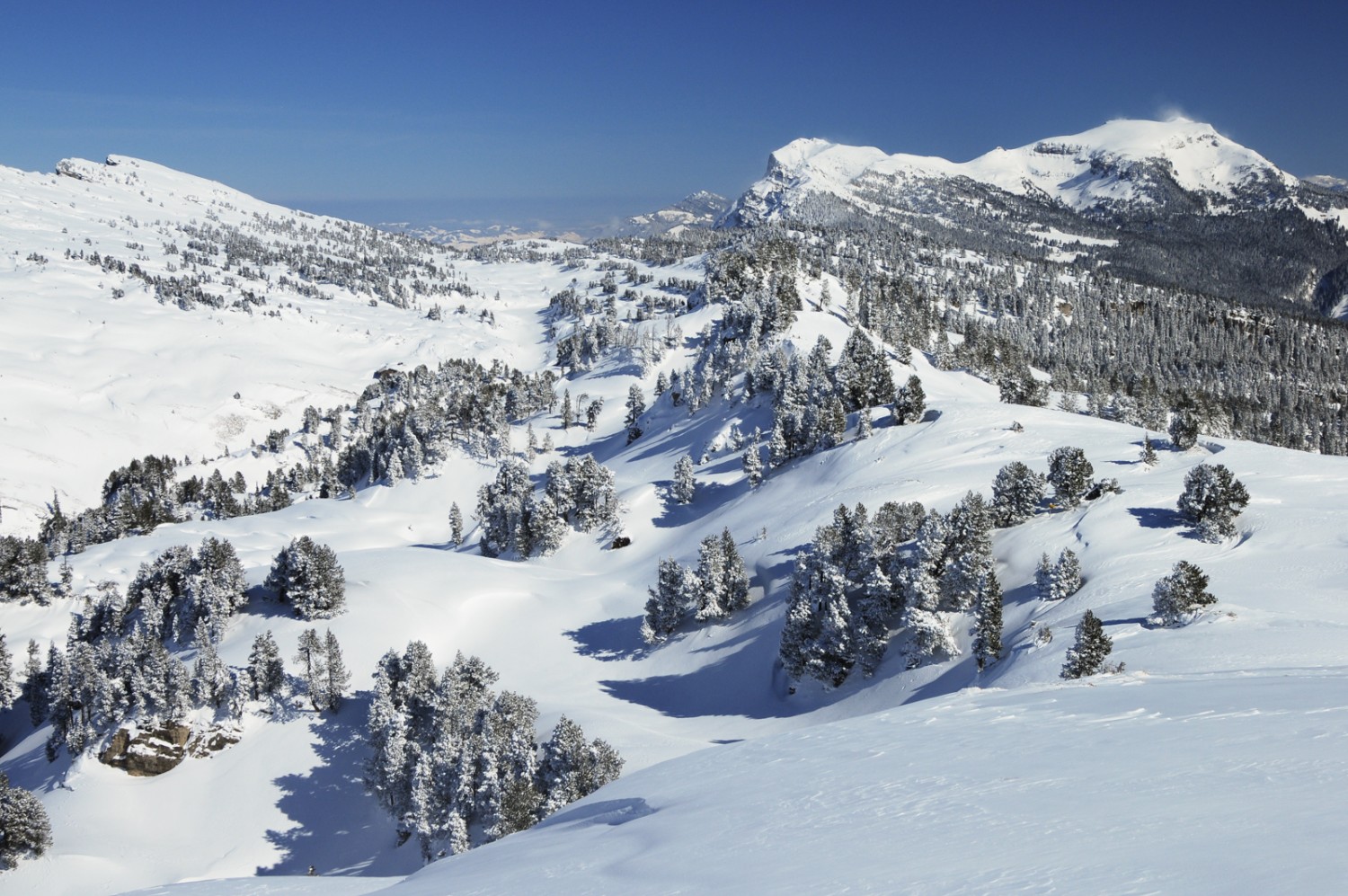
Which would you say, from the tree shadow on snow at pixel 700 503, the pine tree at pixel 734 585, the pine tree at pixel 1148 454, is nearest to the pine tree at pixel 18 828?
the pine tree at pixel 734 585

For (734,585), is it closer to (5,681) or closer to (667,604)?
(667,604)

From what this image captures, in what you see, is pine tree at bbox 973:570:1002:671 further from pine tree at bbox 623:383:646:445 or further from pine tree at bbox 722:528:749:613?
pine tree at bbox 623:383:646:445

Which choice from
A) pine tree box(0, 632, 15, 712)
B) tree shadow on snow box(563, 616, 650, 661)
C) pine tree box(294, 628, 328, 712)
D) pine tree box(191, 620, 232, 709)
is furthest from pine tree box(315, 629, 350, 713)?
pine tree box(0, 632, 15, 712)

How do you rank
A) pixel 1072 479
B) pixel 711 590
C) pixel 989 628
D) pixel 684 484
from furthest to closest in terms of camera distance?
pixel 684 484 < pixel 711 590 < pixel 1072 479 < pixel 989 628

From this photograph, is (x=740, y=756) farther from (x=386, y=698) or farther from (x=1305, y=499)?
(x=1305, y=499)

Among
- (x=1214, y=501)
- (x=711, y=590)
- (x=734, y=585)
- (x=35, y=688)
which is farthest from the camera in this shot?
(x=35, y=688)

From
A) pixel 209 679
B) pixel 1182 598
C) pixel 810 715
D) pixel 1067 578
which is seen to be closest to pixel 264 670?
pixel 209 679

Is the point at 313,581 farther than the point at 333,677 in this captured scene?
Yes

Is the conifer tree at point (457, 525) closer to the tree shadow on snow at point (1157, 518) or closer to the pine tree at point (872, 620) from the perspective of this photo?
the pine tree at point (872, 620)
